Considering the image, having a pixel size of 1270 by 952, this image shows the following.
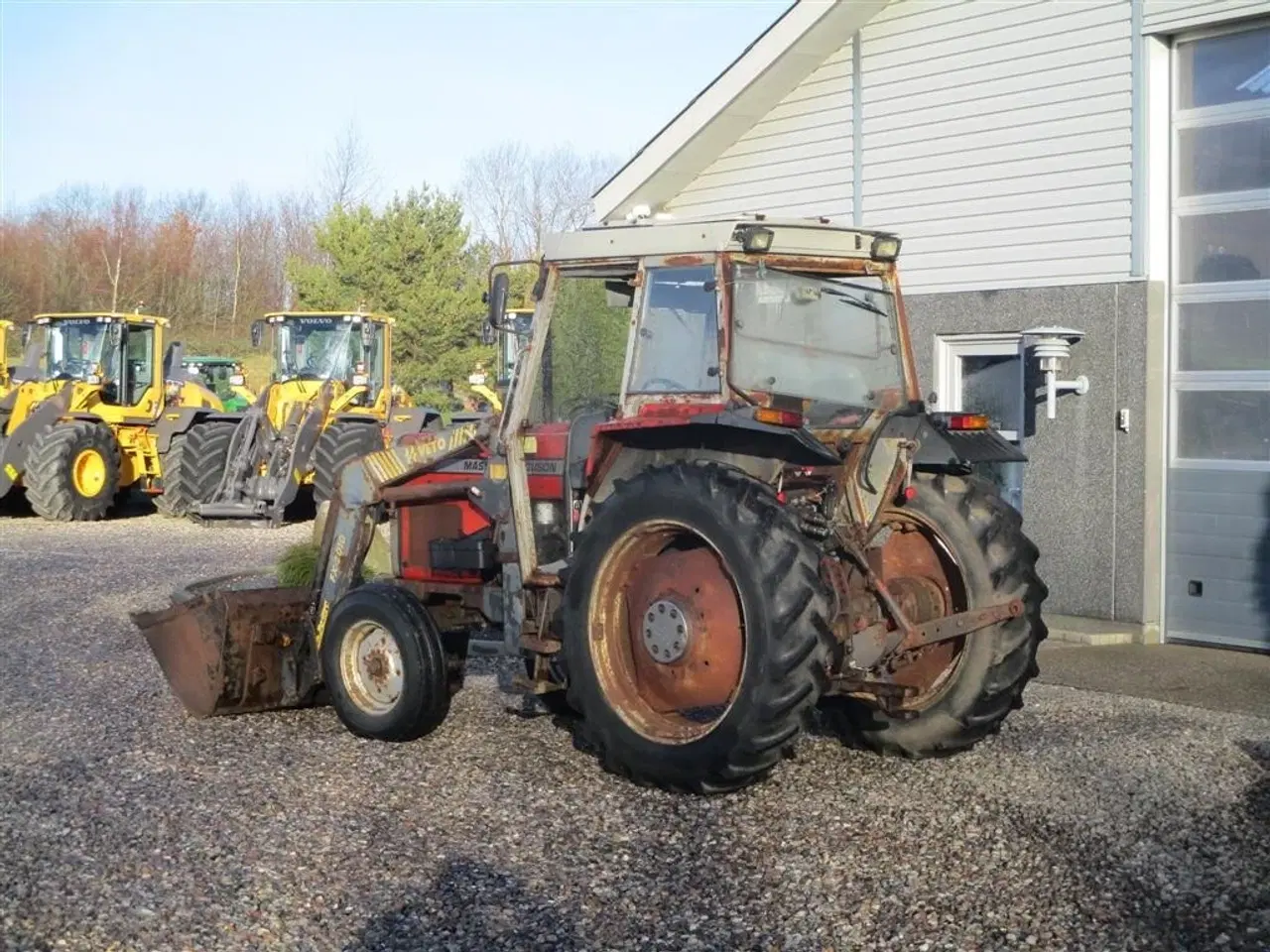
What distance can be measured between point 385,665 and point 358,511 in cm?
99

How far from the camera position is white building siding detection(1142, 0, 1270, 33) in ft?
34.0

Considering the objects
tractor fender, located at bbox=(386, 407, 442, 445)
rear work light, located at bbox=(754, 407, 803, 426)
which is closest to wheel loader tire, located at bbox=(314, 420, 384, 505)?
tractor fender, located at bbox=(386, 407, 442, 445)

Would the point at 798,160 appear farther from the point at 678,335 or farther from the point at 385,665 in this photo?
the point at 385,665

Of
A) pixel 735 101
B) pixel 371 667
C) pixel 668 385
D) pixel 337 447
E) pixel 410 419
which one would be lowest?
pixel 371 667

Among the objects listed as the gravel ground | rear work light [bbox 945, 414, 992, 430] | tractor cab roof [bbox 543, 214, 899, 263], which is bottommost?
the gravel ground

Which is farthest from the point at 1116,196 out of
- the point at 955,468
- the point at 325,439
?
the point at 325,439

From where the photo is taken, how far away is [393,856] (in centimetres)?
597

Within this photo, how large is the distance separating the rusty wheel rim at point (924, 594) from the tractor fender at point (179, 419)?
618 inches

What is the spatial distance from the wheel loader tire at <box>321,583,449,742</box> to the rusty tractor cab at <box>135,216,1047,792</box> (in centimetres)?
1

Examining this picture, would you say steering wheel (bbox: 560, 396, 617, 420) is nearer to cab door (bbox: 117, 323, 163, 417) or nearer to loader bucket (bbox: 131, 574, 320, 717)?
loader bucket (bbox: 131, 574, 320, 717)

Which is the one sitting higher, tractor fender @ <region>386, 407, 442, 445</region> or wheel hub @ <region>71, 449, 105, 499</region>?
tractor fender @ <region>386, 407, 442, 445</region>

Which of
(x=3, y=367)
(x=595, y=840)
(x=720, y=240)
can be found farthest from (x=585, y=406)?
(x=3, y=367)

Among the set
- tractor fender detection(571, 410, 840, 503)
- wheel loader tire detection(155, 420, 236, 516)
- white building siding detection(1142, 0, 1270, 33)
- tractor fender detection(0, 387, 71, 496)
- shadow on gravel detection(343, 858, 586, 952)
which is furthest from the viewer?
tractor fender detection(0, 387, 71, 496)

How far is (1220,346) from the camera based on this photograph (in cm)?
1084
